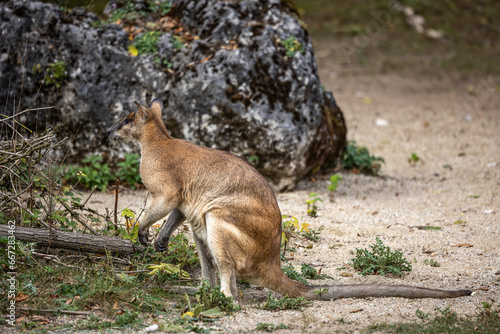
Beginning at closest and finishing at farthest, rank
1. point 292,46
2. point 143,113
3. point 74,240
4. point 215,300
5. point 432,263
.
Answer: point 215,300, point 74,240, point 143,113, point 432,263, point 292,46

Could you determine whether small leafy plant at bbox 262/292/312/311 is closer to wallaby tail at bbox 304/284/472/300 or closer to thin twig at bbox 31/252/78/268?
wallaby tail at bbox 304/284/472/300

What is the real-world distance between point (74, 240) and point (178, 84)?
3.34 m

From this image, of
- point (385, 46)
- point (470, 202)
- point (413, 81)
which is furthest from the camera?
point (385, 46)

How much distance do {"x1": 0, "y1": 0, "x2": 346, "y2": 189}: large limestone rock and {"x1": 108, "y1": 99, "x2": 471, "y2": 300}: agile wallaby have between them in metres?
2.40

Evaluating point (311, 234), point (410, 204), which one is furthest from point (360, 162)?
point (311, 234)

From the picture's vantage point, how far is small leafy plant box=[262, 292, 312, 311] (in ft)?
14.6

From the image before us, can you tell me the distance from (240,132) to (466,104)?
25.3 feet

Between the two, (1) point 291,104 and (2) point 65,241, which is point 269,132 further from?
(2) point 65,241

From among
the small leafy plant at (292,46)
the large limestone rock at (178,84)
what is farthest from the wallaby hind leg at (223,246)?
the small leafy plant at (292,46)

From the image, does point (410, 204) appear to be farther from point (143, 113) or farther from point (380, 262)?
point (143, 113)

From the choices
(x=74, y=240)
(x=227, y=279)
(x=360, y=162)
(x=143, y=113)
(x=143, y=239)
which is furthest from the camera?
(x=360, y=162)

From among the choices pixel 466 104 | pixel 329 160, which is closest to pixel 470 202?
pixel 329 160

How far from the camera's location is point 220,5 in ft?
26.5

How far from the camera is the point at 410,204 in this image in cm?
745
